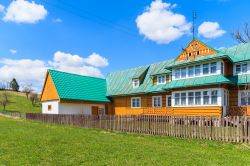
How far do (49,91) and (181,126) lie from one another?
25.6 m

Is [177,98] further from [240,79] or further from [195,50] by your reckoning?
[240,79]

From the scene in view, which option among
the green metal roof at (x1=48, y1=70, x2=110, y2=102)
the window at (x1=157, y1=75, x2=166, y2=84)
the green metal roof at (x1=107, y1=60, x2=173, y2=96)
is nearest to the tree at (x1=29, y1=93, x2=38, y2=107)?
the green metal roof at (x1=107, y1=60, x2=173, y2=96)

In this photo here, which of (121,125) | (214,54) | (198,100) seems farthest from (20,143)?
(214,54)

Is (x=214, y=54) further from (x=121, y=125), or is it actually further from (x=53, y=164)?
(x=53, y=164)

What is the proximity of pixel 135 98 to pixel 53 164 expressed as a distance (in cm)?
2696

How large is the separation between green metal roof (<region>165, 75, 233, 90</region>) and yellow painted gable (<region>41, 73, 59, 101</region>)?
16.5 metres

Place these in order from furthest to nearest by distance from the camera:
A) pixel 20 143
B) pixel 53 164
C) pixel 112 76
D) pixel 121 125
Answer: pixel 112 76
pixel 121 125
pixel 20 143
pixel 53 164

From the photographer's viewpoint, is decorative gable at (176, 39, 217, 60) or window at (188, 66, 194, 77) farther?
window at (188, 66, 194, 77)

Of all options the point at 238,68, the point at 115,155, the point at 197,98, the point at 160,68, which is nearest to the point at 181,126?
the point at 115,155

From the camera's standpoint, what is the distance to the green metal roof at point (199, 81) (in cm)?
2328

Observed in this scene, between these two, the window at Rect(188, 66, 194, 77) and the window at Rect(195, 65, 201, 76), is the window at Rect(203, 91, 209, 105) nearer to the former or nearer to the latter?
the window at Rect(195, 65, 201, 76)

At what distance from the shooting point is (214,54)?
83.0 ft

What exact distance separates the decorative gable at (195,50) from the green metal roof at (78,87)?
1479 centimetres

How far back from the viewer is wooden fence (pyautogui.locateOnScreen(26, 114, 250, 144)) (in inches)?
495
